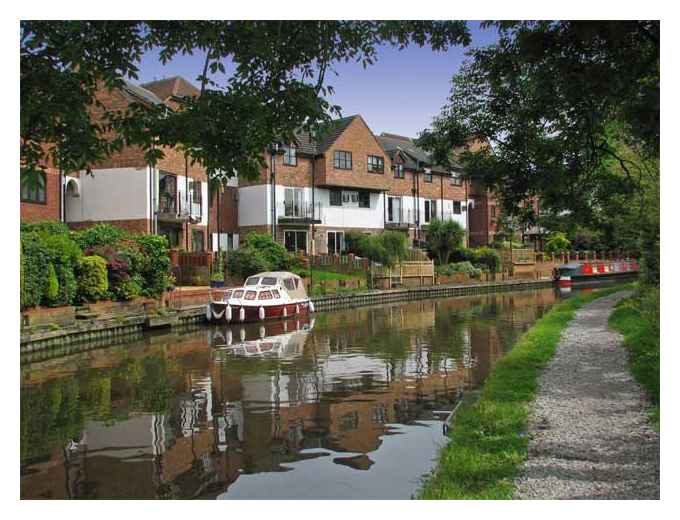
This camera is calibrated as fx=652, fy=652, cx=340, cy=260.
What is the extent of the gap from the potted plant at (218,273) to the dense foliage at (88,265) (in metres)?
4.64

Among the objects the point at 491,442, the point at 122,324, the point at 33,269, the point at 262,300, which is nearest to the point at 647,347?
the point at 491,442

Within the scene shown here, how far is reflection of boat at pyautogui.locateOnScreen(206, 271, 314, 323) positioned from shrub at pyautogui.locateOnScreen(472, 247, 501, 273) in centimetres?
1984

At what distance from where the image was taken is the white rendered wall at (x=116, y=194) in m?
27.2

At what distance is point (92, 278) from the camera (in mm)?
18922

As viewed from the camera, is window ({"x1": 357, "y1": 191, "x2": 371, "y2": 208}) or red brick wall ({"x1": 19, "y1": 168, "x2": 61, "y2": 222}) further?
window ({"x1": 357, "y1": 191, "x2": 371, "y2": 208})

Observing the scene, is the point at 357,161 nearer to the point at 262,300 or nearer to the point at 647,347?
the point at 262,300

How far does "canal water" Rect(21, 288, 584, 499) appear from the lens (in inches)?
260

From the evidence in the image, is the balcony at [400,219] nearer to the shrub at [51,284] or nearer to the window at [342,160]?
the window at [342,160]

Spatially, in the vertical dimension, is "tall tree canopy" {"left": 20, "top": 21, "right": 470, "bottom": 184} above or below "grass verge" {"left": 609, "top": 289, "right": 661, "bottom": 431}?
above

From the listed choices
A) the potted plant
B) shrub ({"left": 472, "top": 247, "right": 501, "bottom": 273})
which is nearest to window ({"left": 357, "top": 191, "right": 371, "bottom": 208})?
shrub ({"left": 472, "top": 247, "right": 501, "bottom": 273})

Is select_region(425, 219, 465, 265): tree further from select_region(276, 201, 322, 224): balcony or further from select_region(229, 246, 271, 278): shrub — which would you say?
select_region(229, 246, 271, 278): shrub

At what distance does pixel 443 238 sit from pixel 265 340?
25155 millimetres

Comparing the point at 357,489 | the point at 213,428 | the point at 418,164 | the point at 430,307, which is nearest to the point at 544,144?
the point at 357,489

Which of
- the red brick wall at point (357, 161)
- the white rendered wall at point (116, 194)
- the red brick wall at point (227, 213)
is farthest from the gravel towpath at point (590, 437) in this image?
the red brick wall at point (357, 161)
